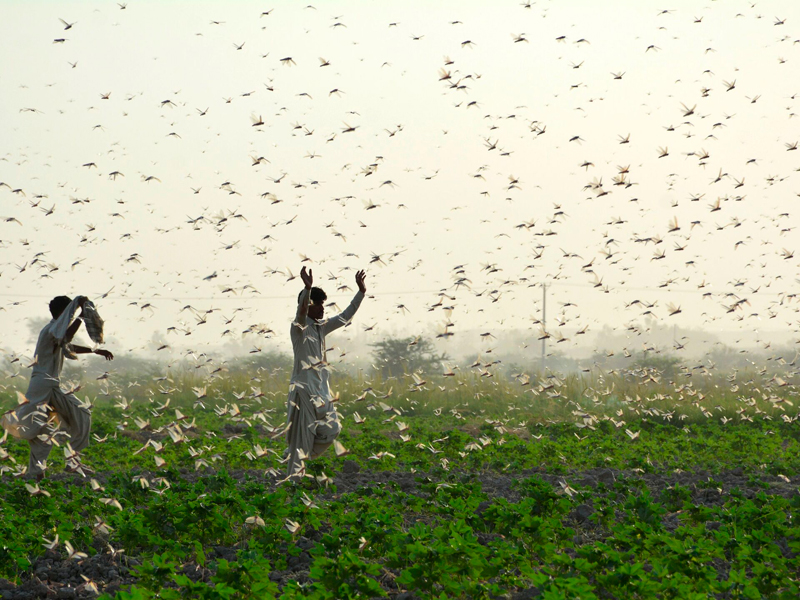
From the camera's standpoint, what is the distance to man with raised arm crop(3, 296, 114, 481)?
9.48m

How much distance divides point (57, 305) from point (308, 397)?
3593mm

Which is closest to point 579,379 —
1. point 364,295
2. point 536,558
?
point 364,295

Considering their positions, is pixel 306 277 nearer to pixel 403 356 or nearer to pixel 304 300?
pixel 304 300

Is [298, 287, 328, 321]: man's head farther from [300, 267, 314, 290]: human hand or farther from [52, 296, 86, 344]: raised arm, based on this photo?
[52, 296, 86, 344]: raised arm

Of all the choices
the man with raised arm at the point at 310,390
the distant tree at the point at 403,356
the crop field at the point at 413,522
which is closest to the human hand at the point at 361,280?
the man with raised arm at the point at 310,390

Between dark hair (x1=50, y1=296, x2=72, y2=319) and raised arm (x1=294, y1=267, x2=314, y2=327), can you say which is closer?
raised arm (x1=294, y1=267, x2=314, y2=327)

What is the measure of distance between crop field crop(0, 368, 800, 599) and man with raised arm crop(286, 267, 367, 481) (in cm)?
33

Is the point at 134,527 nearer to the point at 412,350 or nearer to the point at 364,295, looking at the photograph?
the point at 364,295

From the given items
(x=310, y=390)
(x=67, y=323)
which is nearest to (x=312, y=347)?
(x=310, y=390)

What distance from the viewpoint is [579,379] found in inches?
984

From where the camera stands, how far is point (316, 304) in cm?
934

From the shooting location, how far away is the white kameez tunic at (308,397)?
30.2ft

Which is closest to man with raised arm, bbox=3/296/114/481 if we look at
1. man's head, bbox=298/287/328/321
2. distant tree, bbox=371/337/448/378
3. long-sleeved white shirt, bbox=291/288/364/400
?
long-sleeved white shirt, bbox=291/288/364/400

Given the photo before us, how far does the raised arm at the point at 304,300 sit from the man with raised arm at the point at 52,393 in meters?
2.50
